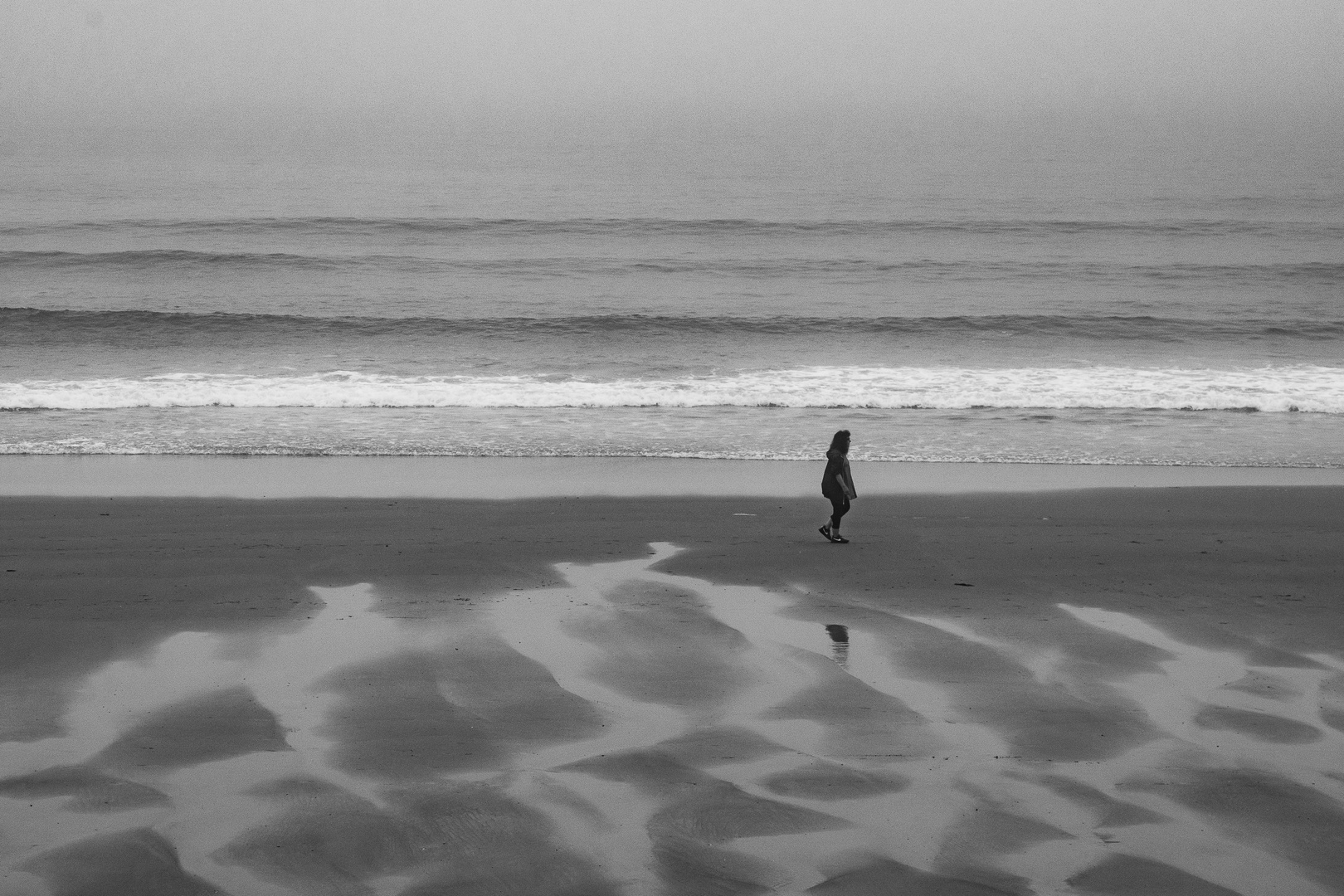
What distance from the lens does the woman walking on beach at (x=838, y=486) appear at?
1004 centimetres

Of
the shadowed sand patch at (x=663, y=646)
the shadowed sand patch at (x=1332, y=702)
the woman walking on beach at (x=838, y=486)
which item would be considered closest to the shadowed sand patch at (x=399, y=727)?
the shadowed sand patch at (x=663, y=646)

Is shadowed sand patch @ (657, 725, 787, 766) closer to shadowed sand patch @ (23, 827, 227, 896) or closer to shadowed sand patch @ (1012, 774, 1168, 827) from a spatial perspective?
shadowed sand patch @ (1012, 774, 1168, 827)

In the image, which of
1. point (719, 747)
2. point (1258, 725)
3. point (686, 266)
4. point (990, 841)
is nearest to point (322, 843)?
point (719, 747)

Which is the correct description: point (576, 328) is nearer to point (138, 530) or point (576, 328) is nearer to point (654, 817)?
point (138, 530)

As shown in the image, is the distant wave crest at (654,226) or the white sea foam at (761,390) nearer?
the white sea foam at (761,390)

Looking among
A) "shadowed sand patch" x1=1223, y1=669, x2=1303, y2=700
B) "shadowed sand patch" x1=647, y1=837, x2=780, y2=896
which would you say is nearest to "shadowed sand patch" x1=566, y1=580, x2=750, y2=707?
"shadowed sand patch" x1=647, y1=837, x2=780, y2=896

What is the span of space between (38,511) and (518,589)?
5.44 meters

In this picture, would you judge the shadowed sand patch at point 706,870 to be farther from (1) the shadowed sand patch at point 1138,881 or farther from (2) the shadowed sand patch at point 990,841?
(1) the shadowed sand patch at point 1138,881

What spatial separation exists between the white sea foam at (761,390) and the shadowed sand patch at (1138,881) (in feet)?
42.7

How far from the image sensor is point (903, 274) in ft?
108

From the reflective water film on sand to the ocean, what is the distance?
274 inches

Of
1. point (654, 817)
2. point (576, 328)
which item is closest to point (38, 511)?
point (654, 817)

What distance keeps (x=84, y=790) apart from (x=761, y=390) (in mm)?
14563

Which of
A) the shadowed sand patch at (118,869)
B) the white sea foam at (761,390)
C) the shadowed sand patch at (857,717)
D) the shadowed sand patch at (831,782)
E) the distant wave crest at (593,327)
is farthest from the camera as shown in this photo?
the distant wave crest at (593,327)
